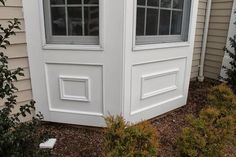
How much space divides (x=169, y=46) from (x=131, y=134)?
4.95 ft

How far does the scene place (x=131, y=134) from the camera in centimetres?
177

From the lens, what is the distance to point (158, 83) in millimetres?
2965

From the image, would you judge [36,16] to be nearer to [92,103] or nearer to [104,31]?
[104,31]

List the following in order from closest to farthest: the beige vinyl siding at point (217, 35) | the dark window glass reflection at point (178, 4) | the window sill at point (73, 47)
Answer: the window sill at point (73, 47) → the dark window glass reflection at point (178, 4) → the beige vinyl siding at point (217, 35)

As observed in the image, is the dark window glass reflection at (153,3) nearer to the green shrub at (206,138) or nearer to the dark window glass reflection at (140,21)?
the dark window glass reflection at (140,21)

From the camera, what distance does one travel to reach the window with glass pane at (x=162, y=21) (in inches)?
102

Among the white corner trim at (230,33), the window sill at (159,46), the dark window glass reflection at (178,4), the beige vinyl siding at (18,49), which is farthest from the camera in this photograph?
the white corner trim at (230,33)

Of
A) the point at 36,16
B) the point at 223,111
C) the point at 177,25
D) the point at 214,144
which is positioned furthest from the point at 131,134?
the point at 177,25

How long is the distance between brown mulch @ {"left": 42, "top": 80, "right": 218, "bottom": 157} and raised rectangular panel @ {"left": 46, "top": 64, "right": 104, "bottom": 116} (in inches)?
9.1

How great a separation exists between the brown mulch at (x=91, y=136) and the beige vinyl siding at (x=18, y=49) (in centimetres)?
51

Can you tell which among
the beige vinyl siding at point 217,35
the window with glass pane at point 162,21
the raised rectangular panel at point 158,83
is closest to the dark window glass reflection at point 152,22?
the window with glass pane at point 162,21

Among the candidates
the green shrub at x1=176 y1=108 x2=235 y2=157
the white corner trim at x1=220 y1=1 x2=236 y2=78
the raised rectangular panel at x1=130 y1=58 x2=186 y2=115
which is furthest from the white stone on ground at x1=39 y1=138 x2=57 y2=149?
the white corner trim at x1=220 y1=1 x2=236 y2=78

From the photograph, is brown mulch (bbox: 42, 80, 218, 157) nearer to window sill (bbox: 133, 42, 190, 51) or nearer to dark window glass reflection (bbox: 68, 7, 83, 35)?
window sill (bbox: 133, 42, 190, 51)

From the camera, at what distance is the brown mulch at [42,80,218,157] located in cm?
234
